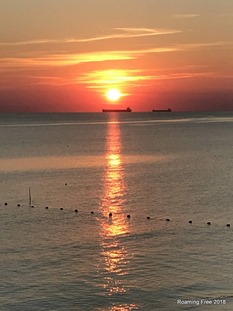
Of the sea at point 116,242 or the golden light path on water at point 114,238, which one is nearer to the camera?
the sea at point 116,242

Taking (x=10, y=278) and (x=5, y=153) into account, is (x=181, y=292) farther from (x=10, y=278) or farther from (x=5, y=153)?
(x=5, y=153)

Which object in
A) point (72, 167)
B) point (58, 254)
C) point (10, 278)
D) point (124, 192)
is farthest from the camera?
point (72, 167)

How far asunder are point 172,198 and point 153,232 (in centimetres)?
1663

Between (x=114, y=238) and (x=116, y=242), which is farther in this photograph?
(x=114, y=238)

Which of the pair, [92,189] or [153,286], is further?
[92,189]

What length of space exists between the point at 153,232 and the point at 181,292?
14066 mm

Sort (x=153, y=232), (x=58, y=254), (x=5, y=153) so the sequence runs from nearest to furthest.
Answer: (x=58, y=254) < (x=153, y=232) < (x=5, y=153)

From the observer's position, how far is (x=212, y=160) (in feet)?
358

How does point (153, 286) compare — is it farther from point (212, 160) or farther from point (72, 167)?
point (212, 160)

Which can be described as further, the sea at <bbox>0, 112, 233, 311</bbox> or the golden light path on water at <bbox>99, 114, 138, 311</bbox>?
the golden light path on water at <bbox>99, 114, 138, 311</bbox>

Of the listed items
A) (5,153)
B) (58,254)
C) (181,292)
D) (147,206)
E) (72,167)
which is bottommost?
(181,292)

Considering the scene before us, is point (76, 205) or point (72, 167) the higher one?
point (72, 167)

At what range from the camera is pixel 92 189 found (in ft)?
229

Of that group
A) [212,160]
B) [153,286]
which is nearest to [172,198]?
[153,286]
